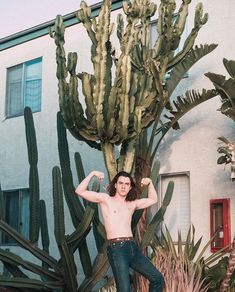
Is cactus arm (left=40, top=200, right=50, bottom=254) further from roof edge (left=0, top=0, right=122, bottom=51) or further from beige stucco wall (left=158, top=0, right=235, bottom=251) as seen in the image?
roof edge (left=0, top=0, right=122, bottom=51)

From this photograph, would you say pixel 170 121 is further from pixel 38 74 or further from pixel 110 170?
pixel 38 74

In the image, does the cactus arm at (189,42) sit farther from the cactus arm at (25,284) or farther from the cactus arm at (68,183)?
the cactus arm at (25,284)

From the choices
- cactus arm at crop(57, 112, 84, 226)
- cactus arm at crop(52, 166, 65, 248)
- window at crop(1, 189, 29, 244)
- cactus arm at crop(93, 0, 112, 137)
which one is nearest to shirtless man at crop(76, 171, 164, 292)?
cactus arm at crop(93, 0, 112, 137)

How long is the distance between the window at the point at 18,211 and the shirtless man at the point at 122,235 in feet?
24.5

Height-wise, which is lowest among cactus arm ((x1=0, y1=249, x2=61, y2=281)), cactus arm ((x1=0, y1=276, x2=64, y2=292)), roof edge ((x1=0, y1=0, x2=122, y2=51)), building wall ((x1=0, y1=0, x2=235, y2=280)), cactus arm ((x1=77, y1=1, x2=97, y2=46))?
cactus arm ((x1=0, y1=276, x2=64, y2=292))

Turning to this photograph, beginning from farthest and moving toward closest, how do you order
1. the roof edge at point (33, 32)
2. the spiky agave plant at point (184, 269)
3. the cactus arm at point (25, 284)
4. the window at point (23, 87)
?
the window at point (23, 87)
the roof edge at point (33, 32)
the cactus arm at point (25, 284)
the spiky agave plant at point (184, 269)

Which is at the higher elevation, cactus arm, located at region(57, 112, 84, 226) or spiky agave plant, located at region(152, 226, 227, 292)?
cactus arm, located at region(57, 112, 84, 226)

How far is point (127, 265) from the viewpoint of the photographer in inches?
231

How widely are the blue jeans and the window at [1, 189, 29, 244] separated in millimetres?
7758

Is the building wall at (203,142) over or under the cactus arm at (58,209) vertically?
over

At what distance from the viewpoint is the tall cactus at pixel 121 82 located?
25.3 ft

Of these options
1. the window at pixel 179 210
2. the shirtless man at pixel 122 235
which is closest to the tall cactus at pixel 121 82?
the shirtless man at pixel 122 235

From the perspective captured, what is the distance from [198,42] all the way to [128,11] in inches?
106

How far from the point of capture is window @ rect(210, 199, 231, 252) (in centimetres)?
930
